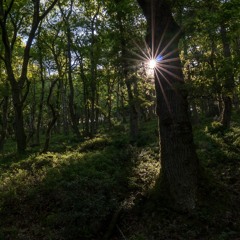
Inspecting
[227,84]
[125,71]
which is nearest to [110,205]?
[227,84]

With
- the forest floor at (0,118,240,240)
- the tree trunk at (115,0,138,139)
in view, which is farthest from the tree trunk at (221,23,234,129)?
the tree trunk at (115,0,138,139)

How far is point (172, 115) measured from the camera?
9.30 m

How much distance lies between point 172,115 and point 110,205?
126 inches

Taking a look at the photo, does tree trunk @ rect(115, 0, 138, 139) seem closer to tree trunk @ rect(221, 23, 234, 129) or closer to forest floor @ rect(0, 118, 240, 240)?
tree trunk @ rect(221, 23, 234, 129)

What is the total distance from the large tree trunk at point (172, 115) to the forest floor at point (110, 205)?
534 mm

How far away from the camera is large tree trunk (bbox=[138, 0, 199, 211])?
9.08 m

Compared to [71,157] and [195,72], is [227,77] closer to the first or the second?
[195,72]

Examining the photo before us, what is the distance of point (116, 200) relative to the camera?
955 cm

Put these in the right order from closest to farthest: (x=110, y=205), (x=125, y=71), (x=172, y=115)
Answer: (x=110, y=205) → (x=172, y=115) → (x=125, y=71)

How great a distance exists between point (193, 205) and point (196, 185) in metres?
0.62

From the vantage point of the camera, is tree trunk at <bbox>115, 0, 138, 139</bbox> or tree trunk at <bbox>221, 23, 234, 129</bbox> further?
tree trunk at <bbox>115, 0, 138, 139</bbox>

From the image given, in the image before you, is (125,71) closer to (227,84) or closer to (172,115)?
(227,84)

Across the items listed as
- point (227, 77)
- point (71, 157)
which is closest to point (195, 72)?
point (227, 77)

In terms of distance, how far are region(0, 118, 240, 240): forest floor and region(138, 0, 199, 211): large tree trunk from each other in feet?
1.75
